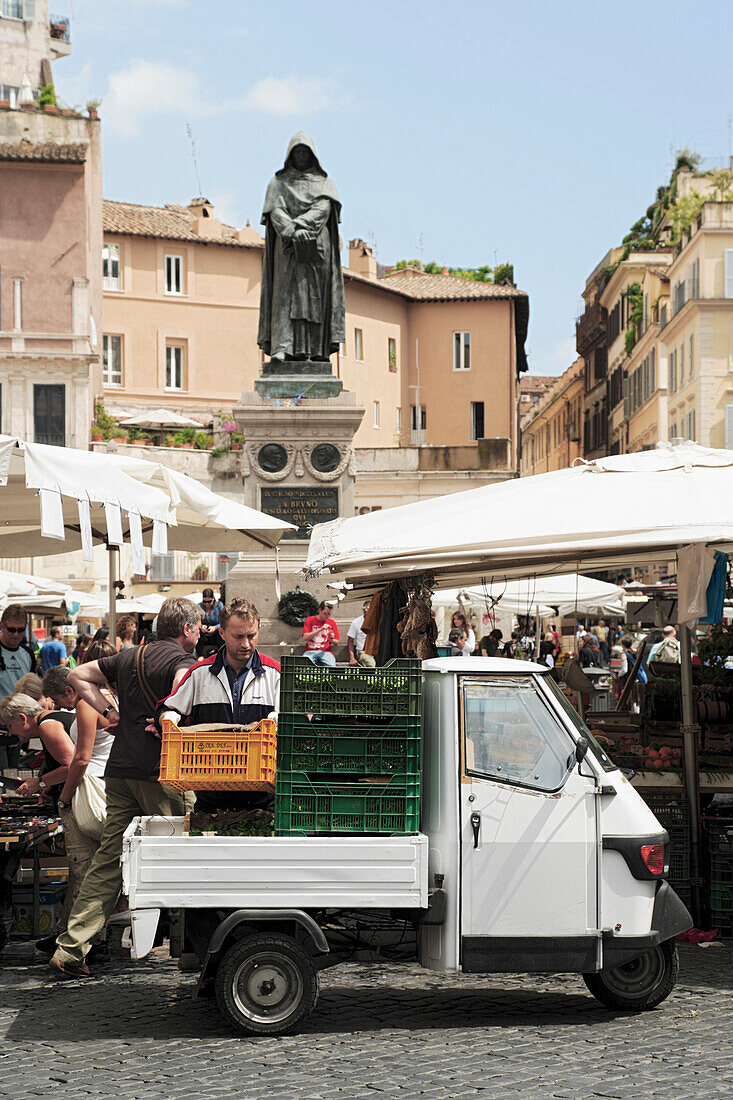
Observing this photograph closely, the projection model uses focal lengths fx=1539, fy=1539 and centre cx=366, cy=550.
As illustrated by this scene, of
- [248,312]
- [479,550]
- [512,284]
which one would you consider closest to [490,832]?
[479,550]

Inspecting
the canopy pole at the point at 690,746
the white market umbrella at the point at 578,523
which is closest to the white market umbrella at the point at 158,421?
the white market umbrella at the point at 578,523

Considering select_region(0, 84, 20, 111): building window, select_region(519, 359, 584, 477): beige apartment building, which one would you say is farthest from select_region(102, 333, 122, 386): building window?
select_region(519, 359, 584, 477): beige apartment building

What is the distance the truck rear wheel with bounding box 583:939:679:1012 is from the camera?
680cm

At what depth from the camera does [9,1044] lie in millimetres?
6297

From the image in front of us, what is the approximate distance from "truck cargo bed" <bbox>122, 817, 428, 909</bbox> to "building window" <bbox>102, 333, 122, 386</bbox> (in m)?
51.6

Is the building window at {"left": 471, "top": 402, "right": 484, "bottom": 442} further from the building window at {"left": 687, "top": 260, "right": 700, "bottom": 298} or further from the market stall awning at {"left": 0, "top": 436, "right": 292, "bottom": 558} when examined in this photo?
the market stall awning at {"left": 0, "top": 436, "right": 292, "bottom": 558}

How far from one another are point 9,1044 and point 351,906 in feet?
4.93

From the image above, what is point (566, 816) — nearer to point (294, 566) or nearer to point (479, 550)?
point (479, 550)

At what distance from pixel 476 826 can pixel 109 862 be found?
6.76ft

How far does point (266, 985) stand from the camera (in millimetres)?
6438

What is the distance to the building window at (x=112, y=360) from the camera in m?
56.9

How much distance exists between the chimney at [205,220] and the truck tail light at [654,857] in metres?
53.6

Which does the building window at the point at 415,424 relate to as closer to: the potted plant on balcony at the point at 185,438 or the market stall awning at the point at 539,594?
the potted plant on balcony at the point at 185,438

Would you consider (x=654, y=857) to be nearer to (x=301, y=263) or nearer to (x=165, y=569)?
(x=301, y=263)
